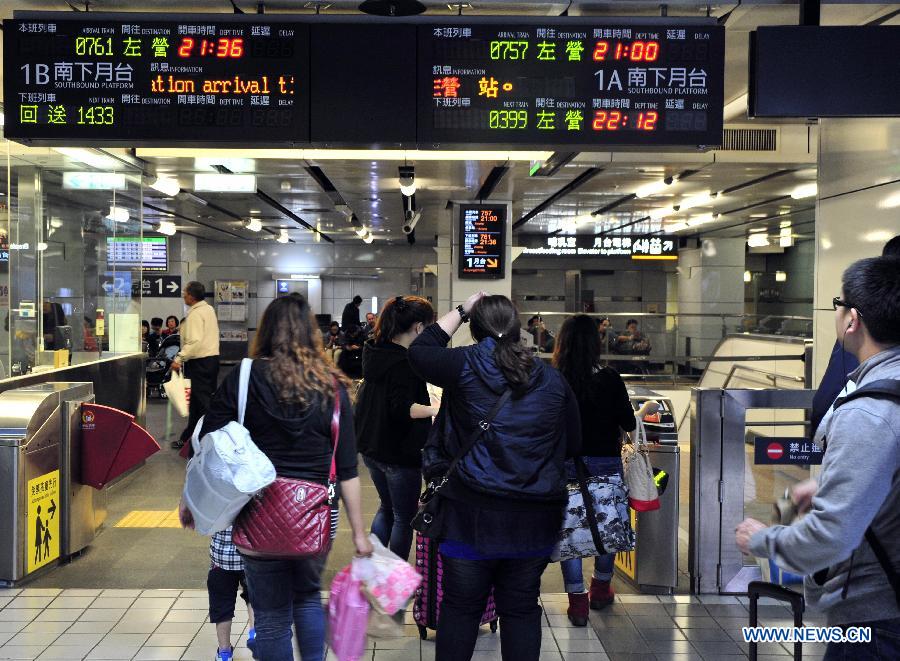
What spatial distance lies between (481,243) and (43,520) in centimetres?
857

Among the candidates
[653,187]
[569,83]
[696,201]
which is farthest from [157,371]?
[569,83]

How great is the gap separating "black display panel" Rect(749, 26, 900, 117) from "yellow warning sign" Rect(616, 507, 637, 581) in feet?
7.80

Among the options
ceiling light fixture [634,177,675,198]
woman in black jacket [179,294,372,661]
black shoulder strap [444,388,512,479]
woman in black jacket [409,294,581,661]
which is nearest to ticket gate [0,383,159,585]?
woman in black jacket [179,294,372,661]

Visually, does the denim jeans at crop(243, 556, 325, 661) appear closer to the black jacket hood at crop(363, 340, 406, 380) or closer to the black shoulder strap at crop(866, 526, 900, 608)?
the black jacket hood at crop(363, 340, 406, 380)

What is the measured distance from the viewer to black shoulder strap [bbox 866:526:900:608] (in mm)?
1867

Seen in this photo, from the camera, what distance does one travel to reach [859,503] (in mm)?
1827

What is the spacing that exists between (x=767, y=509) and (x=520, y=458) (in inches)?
105

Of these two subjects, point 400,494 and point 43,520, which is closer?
point 400,494

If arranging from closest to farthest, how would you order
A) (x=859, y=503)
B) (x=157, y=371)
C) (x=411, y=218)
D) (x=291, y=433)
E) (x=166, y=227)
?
1. (x=859, y=503)
2. (x=291, y=433)
3. (x=157, y=371)
4. (x=411, y=218)
5. (x=166, y=227)

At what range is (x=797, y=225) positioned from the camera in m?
18.7

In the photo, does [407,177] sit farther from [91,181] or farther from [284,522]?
[284,522]

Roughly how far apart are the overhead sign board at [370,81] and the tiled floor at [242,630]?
243cm

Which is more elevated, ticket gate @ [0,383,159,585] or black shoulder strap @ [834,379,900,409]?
black shoulder strap @ [834,379,900,409]

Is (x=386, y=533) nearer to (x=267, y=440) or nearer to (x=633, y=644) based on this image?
(x=633, y=644)
